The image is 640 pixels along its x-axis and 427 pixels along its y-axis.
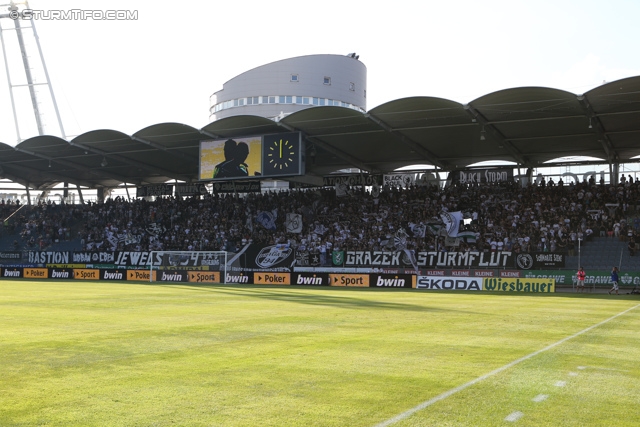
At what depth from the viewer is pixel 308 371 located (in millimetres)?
9375

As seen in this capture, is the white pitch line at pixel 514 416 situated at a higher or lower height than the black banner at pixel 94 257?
lower

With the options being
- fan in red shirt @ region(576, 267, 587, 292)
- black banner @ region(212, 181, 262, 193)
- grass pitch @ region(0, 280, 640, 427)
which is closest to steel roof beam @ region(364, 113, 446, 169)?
black banner @ region(212, 181, 262, 193)

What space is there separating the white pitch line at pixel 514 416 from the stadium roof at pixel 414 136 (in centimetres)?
3225

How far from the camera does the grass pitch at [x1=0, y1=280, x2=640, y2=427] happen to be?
22.6ft

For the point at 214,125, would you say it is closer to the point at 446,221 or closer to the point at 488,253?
the point at 446,221

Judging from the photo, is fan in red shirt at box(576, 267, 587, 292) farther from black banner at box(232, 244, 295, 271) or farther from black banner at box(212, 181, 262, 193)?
black banner at box(212, 181, 262, 193)

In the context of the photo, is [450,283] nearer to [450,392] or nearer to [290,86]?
[450,392]

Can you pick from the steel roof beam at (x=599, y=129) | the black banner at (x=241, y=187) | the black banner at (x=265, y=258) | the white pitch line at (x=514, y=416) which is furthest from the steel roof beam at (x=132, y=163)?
the white pitch line at (x=514, y=416)

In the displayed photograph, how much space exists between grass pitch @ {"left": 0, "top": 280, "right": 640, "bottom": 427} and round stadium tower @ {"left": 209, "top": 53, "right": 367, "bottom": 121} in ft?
250

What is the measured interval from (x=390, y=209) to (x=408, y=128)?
8.10 metres

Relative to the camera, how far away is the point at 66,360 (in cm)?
1005

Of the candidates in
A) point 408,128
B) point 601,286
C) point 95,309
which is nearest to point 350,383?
point 95,309

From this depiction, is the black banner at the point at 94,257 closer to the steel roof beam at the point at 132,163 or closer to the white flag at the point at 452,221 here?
the steel roof beam at the point at 132,163

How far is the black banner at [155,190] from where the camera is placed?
65125mm
